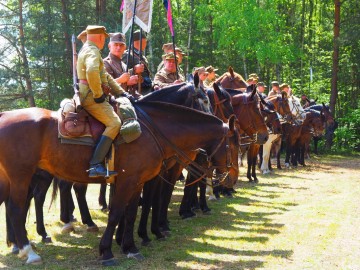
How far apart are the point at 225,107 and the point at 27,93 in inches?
601

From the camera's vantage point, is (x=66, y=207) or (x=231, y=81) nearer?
(x=66, y=207)

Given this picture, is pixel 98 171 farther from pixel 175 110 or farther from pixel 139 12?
pixel 139 12

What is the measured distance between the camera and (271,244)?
7.44m

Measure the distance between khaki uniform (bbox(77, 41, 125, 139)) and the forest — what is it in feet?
48.2

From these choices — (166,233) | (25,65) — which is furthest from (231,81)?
(25,65)

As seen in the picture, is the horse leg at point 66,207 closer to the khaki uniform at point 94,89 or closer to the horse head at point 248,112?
the khaki uniform at point 94,89

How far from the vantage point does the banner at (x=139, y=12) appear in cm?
853

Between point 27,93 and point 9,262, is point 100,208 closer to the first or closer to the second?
point 9,262

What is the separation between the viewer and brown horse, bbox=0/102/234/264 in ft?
19.9

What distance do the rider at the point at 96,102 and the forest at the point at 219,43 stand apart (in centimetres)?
1472

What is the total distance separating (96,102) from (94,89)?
17 cm

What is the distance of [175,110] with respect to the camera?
685cm

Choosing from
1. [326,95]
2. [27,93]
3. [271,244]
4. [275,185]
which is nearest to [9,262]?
[271,244]

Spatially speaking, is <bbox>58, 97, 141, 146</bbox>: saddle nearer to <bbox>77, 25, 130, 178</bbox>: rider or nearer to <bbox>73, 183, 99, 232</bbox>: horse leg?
<bbox>77, 25, 130, 178</bbox>: rider
